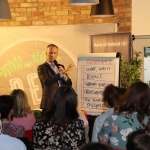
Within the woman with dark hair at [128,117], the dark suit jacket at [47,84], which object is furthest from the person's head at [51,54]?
the woman with dark hair at [128,117]

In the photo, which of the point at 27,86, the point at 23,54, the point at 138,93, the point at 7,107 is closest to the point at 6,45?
the point at 23,54

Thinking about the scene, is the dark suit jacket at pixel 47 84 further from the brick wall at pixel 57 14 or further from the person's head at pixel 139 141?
the person's head at pixel 139 141

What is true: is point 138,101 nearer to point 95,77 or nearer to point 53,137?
point 53,137

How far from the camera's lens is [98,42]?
6.48m

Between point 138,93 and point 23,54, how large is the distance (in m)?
4.89

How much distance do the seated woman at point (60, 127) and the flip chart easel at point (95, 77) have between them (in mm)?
2646

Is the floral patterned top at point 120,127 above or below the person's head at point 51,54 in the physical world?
below

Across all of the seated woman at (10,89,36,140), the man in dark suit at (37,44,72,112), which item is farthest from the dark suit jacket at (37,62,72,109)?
the seated woman at (10,89,36,140)

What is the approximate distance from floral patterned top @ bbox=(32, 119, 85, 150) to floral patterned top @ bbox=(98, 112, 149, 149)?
10.8 inches

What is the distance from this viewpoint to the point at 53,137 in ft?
9.80

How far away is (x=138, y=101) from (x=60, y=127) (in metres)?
0.64

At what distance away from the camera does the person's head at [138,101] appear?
2.86 m

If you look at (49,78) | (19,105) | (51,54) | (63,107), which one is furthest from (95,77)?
(63,107)

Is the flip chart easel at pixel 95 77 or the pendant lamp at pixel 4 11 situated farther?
the flip chart easel at pixel 95 77
